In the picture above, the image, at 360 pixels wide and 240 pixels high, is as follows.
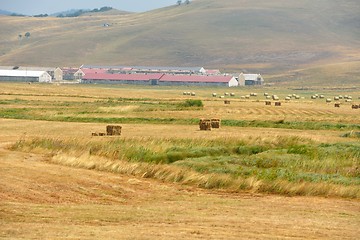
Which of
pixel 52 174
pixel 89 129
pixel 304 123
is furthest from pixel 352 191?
pixel 304 123

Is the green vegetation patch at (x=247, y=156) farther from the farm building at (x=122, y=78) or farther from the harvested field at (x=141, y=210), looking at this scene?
the farm building at (x=122, y=78)

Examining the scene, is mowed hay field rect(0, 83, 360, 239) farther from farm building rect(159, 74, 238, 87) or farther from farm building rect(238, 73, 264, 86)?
farm building rect(238, 73, 264, 86)

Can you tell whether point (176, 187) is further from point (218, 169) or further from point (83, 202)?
point (83, 202)

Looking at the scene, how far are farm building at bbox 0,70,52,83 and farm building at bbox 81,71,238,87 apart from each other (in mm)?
8628

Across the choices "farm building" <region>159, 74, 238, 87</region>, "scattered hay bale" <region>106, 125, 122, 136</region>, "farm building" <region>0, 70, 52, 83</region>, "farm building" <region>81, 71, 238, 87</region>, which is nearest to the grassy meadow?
"scattered hay bale" <region>106, 125, 122, 136</region>

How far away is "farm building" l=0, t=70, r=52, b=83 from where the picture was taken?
183125 millimetres

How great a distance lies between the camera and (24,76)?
18438cm

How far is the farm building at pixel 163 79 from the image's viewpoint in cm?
18075

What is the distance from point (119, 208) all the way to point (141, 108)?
158ft

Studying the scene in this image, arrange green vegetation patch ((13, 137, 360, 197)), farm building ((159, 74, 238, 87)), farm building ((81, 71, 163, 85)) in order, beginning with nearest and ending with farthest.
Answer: green vegetation patch ((13, 137, 360, 197)), farm building ((159, 74, 238, 87)), farm building ((81, 71, 163, 85))

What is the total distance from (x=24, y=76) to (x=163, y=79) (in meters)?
30.2

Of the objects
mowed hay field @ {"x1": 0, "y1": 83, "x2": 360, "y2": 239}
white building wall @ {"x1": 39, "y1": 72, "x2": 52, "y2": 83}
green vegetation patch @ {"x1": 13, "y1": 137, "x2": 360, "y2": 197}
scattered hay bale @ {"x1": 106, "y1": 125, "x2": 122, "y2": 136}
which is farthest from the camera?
white building wall @ {"x1": 39, "y1": 72, "x2": 52, "y2": 83}

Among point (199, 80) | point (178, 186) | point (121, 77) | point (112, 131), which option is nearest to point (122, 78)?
point (121, 77)

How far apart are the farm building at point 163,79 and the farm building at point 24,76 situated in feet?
28.3
